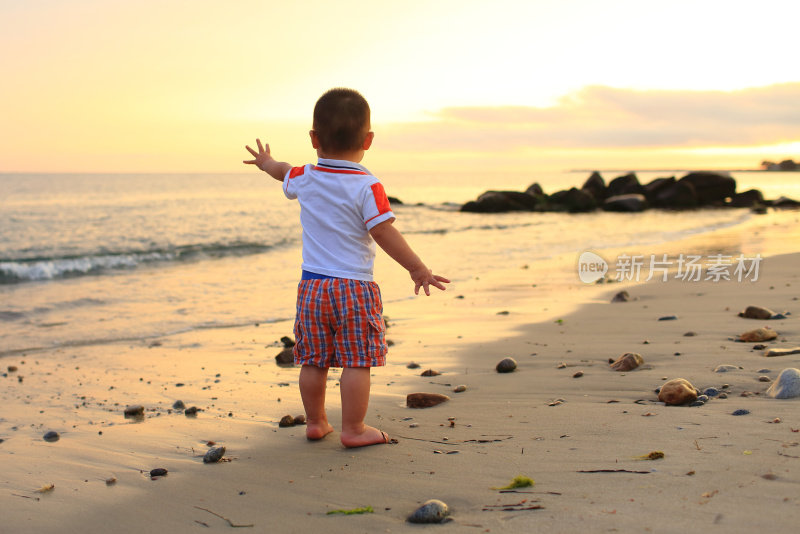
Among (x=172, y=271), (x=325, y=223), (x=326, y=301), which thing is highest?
(x=325, y=223)

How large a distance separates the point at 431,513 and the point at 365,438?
3.20 ft

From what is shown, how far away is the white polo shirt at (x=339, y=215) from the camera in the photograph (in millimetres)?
3145

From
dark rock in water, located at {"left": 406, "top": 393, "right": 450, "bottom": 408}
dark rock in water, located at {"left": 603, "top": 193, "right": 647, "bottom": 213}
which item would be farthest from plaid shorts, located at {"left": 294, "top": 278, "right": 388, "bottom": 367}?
dark rock in water, located at {"left": 603, "top": 193, "right": 647, "bottom": 213}

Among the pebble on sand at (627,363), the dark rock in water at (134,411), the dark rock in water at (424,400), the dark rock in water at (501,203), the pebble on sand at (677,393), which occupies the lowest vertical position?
the dark rock in water at (134,411)

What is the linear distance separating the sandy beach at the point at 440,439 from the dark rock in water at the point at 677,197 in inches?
1198

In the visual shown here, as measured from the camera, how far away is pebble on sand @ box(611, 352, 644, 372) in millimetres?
4141

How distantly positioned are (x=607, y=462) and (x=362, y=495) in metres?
0.92

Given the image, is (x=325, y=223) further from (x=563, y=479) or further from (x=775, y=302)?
(x=775, y=302)

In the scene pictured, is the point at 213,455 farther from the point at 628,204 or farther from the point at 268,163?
the point at 628,204

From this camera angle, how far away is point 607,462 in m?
2.50

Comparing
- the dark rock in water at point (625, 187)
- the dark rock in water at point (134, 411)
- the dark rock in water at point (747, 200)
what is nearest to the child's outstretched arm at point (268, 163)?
the dark rock in water at point (134, 411)

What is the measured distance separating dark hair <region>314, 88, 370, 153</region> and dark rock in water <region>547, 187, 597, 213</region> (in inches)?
1192

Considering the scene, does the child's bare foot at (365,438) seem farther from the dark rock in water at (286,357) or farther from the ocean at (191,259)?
the ocean at (191,259)

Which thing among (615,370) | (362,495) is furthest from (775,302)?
(362,495)
